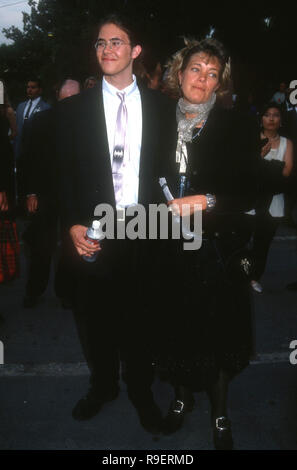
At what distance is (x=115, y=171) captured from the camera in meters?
2.64

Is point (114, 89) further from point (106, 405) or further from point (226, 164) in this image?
point (106, 405)

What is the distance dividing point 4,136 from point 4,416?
2.16 metres

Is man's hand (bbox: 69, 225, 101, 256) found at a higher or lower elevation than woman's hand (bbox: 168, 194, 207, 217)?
lower

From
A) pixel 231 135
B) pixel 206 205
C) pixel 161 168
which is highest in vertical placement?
pixel 231 135

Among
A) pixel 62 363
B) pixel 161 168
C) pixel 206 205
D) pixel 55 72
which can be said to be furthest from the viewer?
pixel 55 72

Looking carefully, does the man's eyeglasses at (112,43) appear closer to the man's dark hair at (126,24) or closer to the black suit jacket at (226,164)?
the man's dark hair at (126,24)

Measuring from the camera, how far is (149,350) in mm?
2746

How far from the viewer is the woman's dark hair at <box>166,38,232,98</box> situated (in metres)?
2.53

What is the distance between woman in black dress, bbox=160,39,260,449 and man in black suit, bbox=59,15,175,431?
0.16 meters

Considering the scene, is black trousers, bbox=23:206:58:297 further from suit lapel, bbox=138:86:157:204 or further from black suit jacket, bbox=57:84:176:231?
suit lapel, bbox=138:86:157:204

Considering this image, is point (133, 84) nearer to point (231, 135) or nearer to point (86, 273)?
point (231, 135)

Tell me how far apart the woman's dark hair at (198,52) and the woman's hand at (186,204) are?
24.6 inches

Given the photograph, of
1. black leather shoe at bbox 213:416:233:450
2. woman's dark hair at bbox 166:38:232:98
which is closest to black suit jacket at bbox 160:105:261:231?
woman's dark hair at bbox 166:38:232:98
